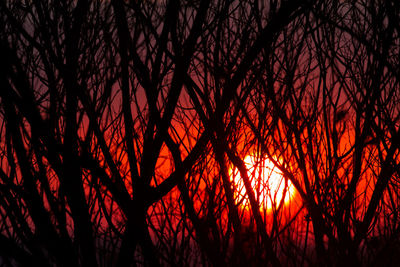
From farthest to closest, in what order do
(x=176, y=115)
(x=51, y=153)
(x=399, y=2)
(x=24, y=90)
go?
(x=176, y=115), (x=399, y=2), (x=51, y=153), (x=24, y=90)

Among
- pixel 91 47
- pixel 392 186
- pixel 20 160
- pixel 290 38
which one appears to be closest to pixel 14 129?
pixel 20 160

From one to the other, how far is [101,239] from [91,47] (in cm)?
217

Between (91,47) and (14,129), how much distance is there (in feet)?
3.47

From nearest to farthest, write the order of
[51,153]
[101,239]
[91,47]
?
1. [51,153]
2. [91,47]
3. [101,239]

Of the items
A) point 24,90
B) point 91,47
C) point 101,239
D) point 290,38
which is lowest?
point 24,90

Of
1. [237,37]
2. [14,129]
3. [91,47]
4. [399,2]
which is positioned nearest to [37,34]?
[91,47]

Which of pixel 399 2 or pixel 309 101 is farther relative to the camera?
pixel 309 101

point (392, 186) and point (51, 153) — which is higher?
point (392, 186)

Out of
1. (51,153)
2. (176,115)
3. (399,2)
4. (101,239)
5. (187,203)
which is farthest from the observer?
(101,239)

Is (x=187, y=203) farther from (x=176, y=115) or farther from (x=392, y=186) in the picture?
(x=392, y=186)

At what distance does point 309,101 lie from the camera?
3.28 meters

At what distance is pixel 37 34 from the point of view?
246cm

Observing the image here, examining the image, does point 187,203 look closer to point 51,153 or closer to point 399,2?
point 51,153

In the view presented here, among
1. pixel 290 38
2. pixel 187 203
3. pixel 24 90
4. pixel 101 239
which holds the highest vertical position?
pixel 290 38
